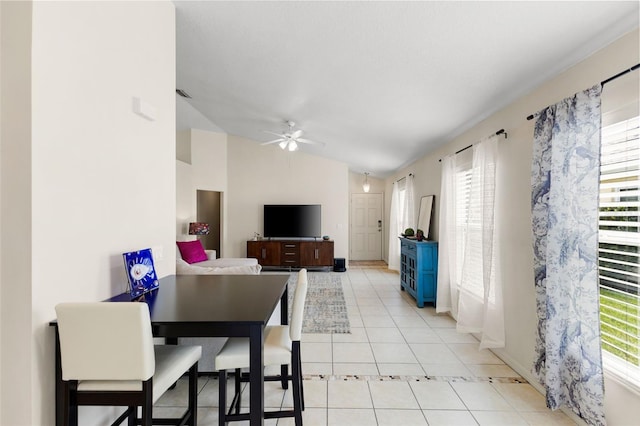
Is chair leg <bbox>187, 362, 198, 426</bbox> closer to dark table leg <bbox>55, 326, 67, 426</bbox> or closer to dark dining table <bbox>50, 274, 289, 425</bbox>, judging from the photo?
dark dining table <bbox>50, 274, 289, 425</bbox>

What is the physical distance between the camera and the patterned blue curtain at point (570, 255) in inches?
75.1

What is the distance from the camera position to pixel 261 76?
3.52 metres

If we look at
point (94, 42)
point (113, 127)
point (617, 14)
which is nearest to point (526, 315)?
point (617, 14)

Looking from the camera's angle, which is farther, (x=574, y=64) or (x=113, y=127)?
(x=574, y=64)

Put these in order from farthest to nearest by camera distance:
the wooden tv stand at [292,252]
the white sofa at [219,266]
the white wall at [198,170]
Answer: the wooden tv stand at [292,252] < the white wall at [198,170] < the white sofa at [219,266]

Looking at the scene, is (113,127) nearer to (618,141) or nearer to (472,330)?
(618,141)

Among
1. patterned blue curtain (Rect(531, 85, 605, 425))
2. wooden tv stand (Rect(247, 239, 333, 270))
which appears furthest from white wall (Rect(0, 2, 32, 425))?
wooden tv stand (Rect(247, 239, 333, 270))

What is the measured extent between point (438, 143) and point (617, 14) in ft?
10.1

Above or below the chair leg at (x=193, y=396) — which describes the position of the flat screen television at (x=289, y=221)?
above

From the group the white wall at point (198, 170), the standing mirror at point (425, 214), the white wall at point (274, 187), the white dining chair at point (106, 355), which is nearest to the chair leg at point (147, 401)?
the white dining chair at point (106, 355)

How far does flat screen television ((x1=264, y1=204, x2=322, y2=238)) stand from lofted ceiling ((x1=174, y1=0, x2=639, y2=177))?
335 centimetres

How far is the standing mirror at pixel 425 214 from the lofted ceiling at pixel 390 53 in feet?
3.80

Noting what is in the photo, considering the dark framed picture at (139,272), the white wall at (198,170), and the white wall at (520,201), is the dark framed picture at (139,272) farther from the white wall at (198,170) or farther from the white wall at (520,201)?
the white wall at (198,170)

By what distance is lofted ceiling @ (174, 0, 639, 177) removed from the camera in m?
1.90
